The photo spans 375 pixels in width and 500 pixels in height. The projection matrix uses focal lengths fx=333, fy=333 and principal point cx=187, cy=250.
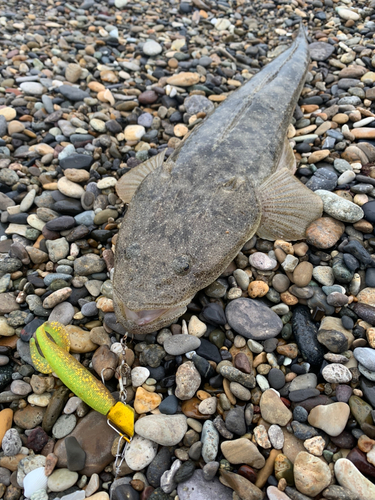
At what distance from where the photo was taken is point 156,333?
9.91ft

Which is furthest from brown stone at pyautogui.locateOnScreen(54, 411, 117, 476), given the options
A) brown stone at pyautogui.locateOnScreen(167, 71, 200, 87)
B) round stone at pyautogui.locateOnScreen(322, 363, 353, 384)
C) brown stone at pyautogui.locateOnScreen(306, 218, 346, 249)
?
brown stone at pyautogui.locateOnScreen(167, 71, 200, 87)

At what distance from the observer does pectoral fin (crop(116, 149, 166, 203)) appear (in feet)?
13.1

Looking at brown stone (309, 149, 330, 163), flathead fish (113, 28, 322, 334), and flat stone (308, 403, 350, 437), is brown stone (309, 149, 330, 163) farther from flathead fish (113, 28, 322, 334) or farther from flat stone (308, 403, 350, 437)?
flat stone (308, 403, 350, 437)

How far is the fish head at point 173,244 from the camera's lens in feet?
8.98

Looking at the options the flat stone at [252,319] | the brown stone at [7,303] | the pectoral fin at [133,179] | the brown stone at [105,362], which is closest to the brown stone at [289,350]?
the flat stone at [252,319]

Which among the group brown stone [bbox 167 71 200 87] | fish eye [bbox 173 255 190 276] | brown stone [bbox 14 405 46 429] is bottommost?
brown stone [bbox 14 405 46 429]

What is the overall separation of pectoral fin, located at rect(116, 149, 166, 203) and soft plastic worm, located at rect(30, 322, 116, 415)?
1.74 metres

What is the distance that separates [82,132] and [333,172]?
138 inches

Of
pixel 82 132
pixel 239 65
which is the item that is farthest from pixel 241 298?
pixel 239 65

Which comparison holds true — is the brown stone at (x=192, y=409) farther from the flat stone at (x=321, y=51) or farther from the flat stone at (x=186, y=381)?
the flat stone at (x=321, y=51)

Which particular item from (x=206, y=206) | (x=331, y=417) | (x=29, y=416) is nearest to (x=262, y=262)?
(x=206, y=206)

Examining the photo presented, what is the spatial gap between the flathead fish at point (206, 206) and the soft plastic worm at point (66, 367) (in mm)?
511

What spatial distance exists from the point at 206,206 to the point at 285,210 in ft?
3.16

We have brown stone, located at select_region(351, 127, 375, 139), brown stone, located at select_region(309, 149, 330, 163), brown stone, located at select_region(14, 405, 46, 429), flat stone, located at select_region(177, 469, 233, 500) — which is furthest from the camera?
brown stone, located at select_region(351, 127, 375, 139)
